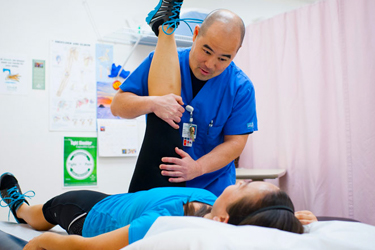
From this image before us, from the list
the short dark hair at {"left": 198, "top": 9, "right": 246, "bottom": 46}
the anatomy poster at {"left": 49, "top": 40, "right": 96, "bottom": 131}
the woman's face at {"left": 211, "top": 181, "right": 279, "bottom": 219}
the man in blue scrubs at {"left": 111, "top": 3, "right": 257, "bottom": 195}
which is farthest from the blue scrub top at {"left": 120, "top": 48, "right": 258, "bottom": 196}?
the anatomy poster at {"left": 49, "top": 40, "right": 96, "bottom": 131}

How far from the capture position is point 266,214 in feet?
2.67

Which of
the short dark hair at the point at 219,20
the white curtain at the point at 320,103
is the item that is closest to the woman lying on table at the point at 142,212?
the short dark hair at the point at 219,20

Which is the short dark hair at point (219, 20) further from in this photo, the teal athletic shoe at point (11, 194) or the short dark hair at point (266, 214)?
the teal athletic shoe at point (11, 194)

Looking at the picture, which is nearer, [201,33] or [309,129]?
[201,33]

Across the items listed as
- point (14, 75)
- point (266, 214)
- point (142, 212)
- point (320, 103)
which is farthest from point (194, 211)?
point (14, 75)

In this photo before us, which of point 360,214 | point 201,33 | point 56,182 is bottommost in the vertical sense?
point 360,214

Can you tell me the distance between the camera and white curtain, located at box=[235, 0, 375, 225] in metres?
2.31

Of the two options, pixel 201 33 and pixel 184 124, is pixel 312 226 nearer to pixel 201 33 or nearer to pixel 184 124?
pixel 184 124

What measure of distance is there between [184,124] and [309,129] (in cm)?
146

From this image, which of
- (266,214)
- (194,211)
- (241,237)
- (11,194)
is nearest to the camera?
(241,237)

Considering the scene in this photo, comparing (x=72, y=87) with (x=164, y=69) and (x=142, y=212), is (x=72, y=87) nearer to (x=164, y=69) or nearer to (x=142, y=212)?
(x=164, y=69)

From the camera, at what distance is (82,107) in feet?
9.05

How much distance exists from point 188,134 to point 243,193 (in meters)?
0.66

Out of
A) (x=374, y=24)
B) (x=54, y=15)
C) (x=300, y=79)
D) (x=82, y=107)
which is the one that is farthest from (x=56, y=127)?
(x=374, y=24)
